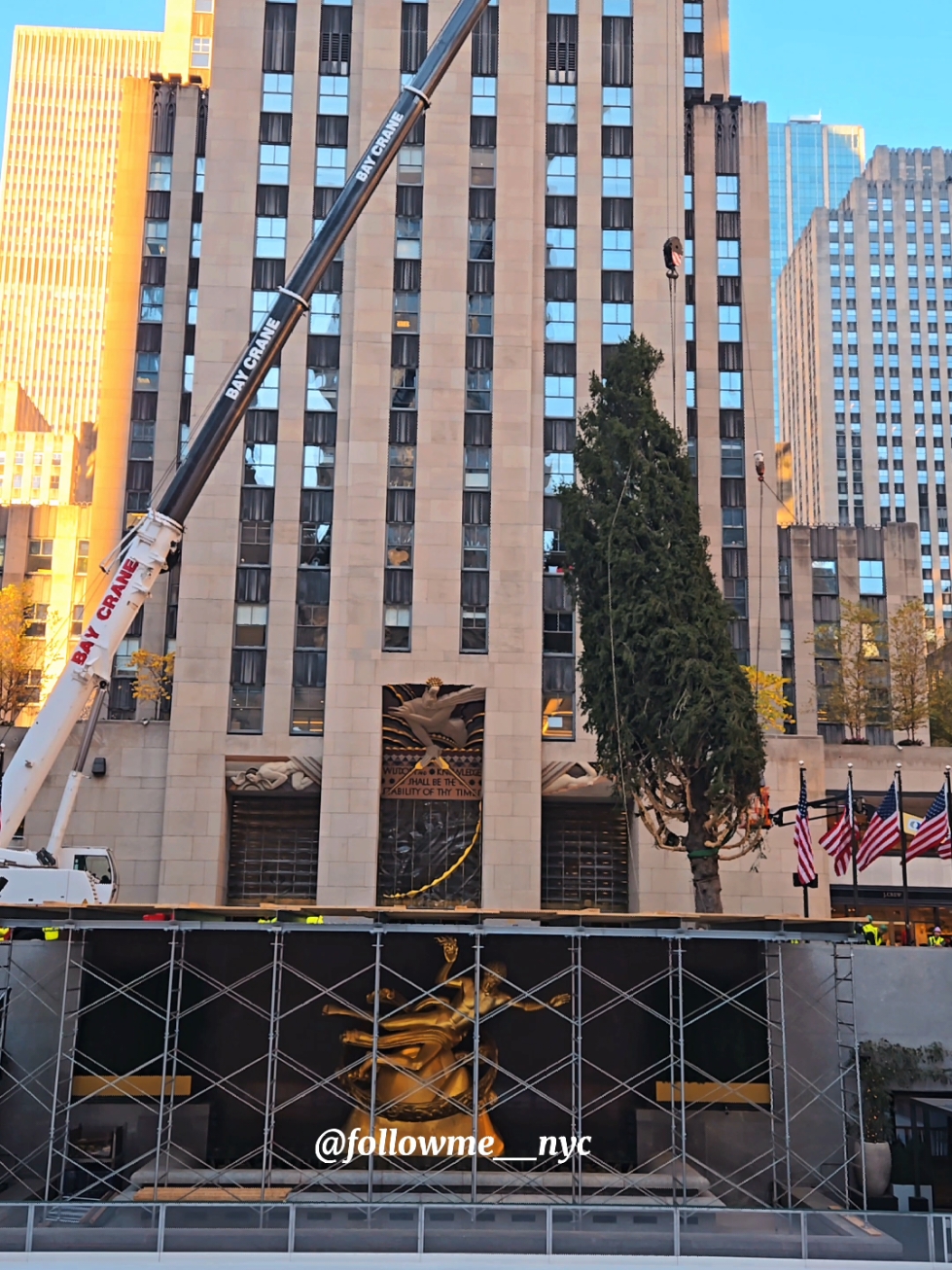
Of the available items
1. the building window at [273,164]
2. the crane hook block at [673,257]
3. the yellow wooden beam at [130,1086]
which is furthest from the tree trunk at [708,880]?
the building window at [273,164]

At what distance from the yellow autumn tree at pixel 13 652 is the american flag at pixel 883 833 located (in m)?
46.5

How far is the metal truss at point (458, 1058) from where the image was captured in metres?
28.2

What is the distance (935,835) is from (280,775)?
2661 centimetres

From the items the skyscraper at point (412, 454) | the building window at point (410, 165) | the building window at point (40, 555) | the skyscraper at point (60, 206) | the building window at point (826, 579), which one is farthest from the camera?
the skyscraper at point (60, 206)

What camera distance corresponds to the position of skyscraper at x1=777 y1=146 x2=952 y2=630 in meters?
128

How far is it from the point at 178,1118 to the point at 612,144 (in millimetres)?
46351

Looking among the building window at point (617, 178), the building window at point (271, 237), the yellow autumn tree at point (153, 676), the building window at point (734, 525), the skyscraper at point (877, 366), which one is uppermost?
the skyscraper at point (877, 366)

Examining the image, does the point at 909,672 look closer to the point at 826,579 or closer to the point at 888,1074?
the point at 826,579

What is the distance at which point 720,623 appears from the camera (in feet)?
120

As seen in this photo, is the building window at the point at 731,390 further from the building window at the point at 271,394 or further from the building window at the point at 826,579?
the building window at the point at 271,394

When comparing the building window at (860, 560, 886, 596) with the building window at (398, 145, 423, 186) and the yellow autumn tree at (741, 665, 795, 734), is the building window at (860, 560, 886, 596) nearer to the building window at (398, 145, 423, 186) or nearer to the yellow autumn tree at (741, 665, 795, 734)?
the yellow autumn tree at (741, 665, 795, 734)

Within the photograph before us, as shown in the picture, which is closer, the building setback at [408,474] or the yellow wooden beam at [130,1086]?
the yellow wooden beam at [130,1086]

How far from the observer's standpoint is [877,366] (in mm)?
132500

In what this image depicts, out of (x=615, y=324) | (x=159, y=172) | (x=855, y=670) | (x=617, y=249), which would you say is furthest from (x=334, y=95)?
(x=855, y=670)
